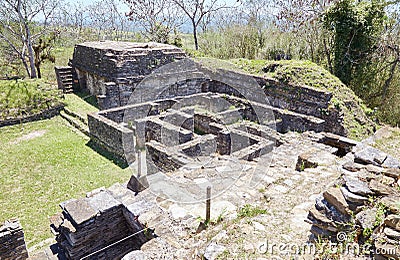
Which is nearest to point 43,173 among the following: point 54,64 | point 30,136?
→ point 30,136

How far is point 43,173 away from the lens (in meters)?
7.48

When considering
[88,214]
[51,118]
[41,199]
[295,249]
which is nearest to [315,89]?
[295,249]

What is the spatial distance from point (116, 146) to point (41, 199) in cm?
245

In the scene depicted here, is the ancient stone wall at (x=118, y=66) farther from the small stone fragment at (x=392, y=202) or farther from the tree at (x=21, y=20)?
the small stone fragment at (x=392, y=202)

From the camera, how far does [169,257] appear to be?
3.35 metres

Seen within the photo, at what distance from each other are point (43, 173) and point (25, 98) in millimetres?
5392

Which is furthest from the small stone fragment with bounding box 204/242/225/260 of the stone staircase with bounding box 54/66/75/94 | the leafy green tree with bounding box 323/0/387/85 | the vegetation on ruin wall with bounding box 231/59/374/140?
the stone staircase with bounding box 54/66/75/94

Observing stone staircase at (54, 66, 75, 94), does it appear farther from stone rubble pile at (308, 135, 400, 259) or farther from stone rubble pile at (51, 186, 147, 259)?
stone rubble pile at (308, 135, 400, 259)

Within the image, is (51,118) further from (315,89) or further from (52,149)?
(315,89)

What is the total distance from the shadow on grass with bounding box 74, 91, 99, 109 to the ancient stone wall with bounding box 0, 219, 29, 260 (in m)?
8.67

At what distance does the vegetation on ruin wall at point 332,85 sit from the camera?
27.8 feet

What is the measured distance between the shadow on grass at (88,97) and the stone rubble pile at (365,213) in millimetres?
11398

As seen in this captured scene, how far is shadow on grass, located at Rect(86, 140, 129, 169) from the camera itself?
7.90m

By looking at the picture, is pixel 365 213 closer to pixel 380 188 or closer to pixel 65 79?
pixel 380 188
